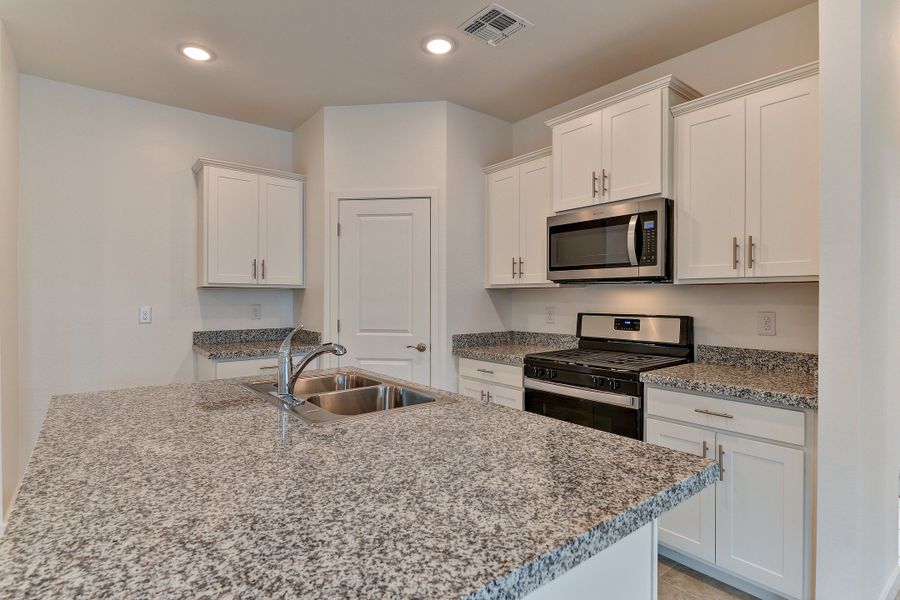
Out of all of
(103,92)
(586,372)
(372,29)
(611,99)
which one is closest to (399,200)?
(372,29)

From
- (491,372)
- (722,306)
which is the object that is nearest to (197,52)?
(491,372)

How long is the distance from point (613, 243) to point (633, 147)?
0.52 m

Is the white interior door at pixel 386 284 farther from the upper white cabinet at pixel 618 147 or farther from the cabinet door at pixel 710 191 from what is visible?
the cabinet door at pixel 710 191

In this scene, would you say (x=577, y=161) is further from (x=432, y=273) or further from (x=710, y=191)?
(x=432, y=273)

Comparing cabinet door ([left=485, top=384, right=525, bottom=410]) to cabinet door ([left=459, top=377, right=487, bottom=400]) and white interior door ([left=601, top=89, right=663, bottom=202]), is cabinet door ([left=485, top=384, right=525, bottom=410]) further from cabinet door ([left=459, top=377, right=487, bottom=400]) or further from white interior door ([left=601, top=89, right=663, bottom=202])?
white interior door ([left=601, top=89, right=663, bottom=202])

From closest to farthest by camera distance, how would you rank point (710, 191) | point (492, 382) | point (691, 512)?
point (691, 512) → point (710, 191) → point (492, 382)

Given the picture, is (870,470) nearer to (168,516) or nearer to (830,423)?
(830,423)

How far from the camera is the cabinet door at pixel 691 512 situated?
6.68 feet

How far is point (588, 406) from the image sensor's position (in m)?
2.47

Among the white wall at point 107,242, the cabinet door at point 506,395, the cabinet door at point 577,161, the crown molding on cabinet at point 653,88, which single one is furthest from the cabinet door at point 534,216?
the white wall at point 107,242

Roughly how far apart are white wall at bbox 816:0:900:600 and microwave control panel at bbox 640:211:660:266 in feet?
2.59

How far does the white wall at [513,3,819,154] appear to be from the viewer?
2.26 metres

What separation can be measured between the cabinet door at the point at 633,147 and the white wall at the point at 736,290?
0.46 meters

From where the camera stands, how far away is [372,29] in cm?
248
